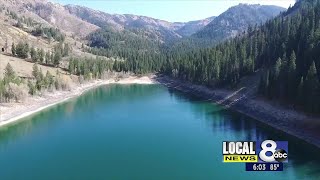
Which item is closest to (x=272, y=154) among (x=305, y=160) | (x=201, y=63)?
(x=305, y=160)

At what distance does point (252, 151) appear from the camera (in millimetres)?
44781

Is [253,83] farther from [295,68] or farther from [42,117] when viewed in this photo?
[42,117]

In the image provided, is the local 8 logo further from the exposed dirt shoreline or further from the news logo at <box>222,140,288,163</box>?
the exposed dirt shoreline

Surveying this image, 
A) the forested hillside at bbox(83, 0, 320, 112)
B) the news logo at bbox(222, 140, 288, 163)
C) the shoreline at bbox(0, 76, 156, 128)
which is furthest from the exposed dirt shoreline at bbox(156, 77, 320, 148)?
the shoreline at bbox(0, 76, 156, 128)

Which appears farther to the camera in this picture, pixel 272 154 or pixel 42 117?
pixel 42 117

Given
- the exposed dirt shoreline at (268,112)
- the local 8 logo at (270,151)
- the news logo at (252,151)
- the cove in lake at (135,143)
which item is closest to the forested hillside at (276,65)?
the exposed dirt shoreline at (268,112)

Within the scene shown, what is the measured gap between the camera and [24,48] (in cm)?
18650

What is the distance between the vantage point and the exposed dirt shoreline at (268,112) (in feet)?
268

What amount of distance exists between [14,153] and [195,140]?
3762 cm

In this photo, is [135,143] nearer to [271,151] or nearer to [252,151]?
[271,151]

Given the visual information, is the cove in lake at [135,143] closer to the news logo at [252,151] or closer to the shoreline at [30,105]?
the shoreline at [30,105]

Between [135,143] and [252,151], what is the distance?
1608 inches

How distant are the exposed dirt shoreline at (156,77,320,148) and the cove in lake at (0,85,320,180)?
2550 millimetres

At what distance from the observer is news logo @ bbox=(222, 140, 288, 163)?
4291cm
